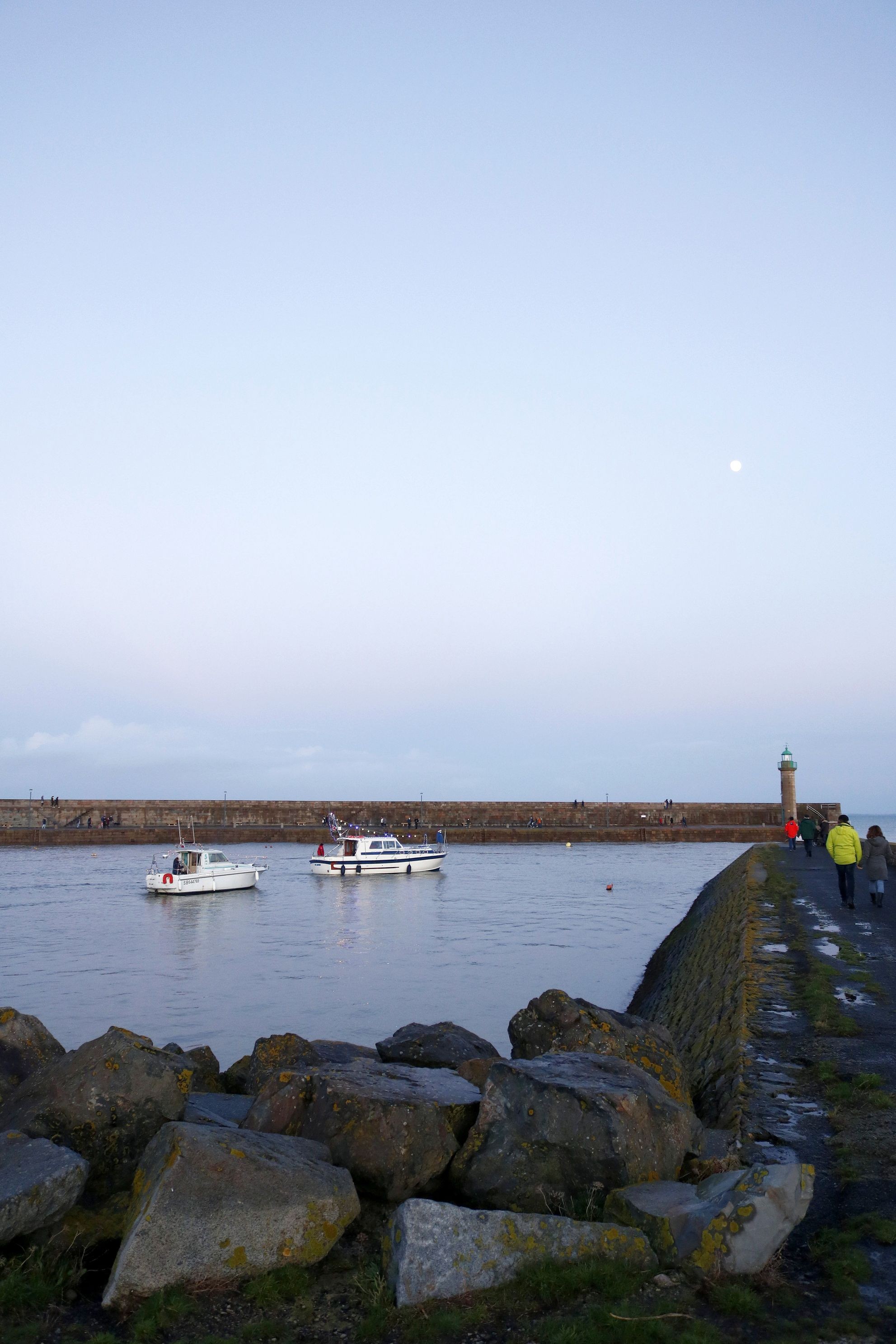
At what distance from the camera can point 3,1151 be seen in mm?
6328

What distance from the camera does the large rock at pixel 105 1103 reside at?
7.04 m

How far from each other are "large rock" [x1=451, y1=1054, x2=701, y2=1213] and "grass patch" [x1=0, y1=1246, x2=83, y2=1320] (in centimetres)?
252

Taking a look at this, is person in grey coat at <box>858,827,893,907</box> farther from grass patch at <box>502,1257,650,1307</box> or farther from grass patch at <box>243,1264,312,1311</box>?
grass patch at <box>243,1264,312,1311</box>

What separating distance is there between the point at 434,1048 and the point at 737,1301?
16.6 ft

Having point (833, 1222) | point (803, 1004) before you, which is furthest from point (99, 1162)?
point (803, 1004)

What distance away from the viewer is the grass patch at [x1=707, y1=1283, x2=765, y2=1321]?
204 inches

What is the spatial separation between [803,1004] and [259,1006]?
44.6 feet

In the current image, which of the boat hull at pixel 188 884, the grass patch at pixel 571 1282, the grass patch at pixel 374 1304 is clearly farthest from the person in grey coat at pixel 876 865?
the boat hull at pixel 188 884

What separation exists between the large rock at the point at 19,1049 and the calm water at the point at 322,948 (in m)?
7.95

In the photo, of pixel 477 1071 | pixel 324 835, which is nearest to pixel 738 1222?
pixel 477 1071

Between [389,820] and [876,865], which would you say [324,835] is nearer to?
[389,820]

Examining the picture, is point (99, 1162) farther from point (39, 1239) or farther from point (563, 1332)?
point (563, 1332)

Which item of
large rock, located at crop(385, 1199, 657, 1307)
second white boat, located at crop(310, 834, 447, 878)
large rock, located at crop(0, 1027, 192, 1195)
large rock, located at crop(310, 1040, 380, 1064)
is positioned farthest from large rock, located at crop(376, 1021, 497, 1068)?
second white boat, located at crop(310, 834, 447, 878)

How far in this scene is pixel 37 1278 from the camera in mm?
5836
